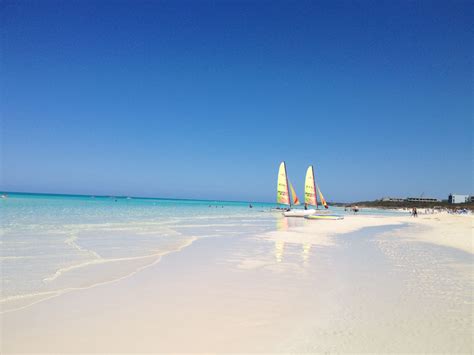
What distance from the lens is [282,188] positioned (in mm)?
56000

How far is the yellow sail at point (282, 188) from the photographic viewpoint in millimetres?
55531

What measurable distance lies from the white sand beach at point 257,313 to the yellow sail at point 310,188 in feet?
134

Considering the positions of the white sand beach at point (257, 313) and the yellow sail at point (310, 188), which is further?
the yellow sail at point (310, 188)

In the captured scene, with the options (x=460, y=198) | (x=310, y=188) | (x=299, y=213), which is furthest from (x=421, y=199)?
(x=299, y=213)

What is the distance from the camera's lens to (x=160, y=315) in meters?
6.39

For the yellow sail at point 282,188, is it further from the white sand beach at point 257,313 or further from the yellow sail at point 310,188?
the white sand beach at point 257,313

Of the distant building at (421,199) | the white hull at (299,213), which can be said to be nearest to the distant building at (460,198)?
the distant building at (421,199)

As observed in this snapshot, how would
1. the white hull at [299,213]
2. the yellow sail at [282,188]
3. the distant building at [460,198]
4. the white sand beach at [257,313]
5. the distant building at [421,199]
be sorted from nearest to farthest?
1. the white sand beach at [257,313]
2. the white hull at [299,213]
3. the yellow sail at [282,188]
4. the distant building at [460,198]
5. the distant building at [421,199]

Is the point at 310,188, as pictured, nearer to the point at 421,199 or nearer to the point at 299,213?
the point at 299,213

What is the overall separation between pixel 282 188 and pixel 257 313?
1964 inches

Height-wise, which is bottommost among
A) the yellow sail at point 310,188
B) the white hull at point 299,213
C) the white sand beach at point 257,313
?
the white sand beach at point 257,313

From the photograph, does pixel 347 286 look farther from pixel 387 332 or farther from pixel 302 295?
pixel 387 332

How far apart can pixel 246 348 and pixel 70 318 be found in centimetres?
327

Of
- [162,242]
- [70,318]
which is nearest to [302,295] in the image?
[70,318]
